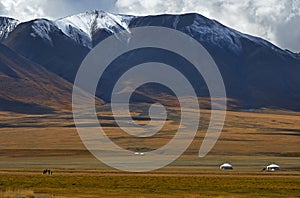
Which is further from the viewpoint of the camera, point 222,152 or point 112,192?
point 222,152

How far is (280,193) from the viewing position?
55000mm

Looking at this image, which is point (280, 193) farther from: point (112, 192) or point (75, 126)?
point (75, 126)

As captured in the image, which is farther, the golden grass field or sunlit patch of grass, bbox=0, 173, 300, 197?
the golden grass field

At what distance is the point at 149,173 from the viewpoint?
270 ft

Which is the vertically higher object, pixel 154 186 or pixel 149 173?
pixel 149 173

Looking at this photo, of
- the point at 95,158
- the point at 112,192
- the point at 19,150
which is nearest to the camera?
the point at 112,192

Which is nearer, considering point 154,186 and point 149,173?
point 154,186

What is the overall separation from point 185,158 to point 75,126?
262 ft

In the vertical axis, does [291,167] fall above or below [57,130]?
below

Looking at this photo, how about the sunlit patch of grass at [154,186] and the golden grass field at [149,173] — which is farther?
the golden grass field at [149,173]

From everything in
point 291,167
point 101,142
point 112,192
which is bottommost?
point 112,192

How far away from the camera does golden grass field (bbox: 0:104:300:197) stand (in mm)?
55062

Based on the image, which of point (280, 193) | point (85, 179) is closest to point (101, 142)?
point (85, 179)

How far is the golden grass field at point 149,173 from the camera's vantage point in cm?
5506
